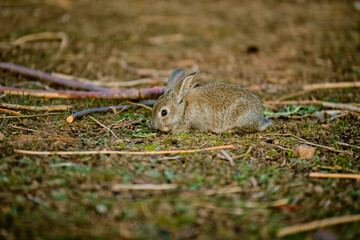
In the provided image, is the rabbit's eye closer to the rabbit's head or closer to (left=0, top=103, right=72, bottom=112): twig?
the rabbit's head

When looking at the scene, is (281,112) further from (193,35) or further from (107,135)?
(193,35)

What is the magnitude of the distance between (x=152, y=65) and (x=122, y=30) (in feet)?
9.32

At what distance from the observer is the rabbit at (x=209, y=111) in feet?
18.1

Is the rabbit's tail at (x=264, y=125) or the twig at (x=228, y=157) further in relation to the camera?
the rabbit's tail at (x=264, y=125)

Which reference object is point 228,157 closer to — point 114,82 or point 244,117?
point 244,117

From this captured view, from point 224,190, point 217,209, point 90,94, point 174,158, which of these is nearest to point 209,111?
point 174,158

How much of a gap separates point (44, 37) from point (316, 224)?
8592 mm

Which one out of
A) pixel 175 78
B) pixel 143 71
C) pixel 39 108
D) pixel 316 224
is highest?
pixel 175 78

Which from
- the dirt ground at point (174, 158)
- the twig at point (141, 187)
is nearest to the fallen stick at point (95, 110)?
the dirt ground at point (174, 158)

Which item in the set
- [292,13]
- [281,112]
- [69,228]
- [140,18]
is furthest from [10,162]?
[292,13]

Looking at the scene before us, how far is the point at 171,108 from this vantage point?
18.3 ft

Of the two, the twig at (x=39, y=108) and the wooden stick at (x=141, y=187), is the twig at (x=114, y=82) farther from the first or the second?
the wooden stick at (x=141, y=187)

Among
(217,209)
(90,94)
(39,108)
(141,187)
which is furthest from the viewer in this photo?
(90,94)

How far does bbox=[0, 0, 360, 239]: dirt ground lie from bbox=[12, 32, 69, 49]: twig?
0.14 m
